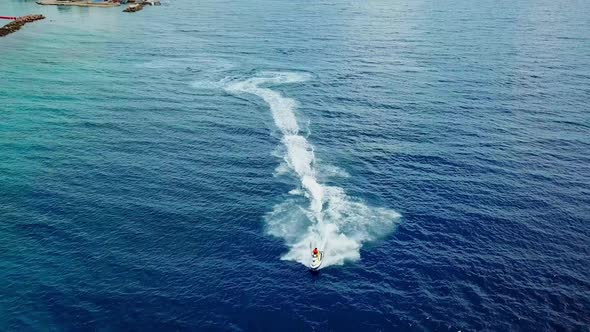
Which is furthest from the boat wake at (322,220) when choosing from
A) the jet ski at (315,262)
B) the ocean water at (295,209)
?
the jet ski at (315,262)

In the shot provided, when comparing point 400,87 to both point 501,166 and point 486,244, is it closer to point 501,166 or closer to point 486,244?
point 501,166

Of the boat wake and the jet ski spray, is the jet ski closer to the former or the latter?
the jet ski spray

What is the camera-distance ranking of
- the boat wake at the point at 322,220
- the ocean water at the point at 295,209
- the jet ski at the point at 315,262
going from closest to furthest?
the ocean water at the point at 295,209
the jet ski at the point at 315,262
the boat wake at the point at 322,220

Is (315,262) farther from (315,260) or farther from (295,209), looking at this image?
(295,209)

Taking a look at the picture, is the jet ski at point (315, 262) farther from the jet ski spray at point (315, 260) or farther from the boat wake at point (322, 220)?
the boat wake at point (322, 220)

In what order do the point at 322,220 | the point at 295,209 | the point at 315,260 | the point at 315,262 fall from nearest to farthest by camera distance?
the point at 315,262 < the point at 315,260 < the point at 322,220 < the point at 295,209

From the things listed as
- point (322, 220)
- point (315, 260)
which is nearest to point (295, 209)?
point (322, 220)

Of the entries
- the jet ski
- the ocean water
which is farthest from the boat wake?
the jet ski

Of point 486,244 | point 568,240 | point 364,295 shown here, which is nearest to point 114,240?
point 364,295
